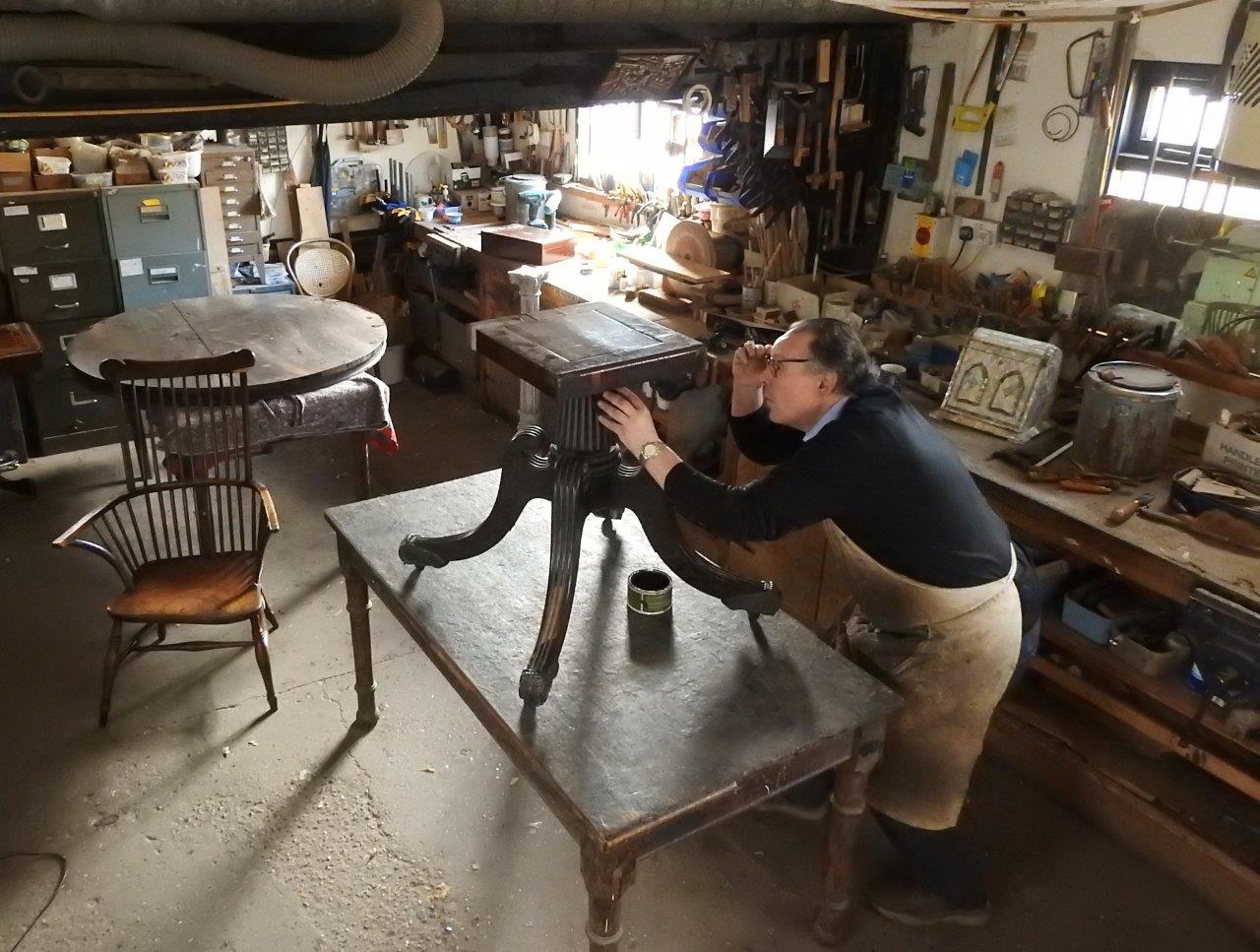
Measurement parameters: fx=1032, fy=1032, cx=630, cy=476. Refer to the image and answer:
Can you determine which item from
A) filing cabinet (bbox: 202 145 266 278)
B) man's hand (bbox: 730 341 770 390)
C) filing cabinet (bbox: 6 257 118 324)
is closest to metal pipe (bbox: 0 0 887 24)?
man's hand (bbox: 730 341 770 390)

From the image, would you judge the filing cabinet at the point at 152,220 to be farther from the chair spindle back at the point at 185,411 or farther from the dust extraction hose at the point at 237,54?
the dust extraction hose at the point at 237,54

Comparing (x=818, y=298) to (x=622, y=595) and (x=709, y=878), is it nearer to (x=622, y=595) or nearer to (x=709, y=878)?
(x=622, y=595)

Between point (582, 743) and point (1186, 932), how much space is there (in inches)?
67.5

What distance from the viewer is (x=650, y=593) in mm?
2314

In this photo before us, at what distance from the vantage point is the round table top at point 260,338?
3.79m

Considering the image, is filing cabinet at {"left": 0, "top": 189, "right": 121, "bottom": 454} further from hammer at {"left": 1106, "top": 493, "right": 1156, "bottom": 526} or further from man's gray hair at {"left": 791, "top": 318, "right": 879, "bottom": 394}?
hammer at {"left": 1106, "top": 493, "right": 1156, "bottom": 526}

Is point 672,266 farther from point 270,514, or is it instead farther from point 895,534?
point 895,534

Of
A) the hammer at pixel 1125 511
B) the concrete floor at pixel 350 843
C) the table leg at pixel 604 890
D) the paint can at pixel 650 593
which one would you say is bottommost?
the concrete floor at pixel 350 843

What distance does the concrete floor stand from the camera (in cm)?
253

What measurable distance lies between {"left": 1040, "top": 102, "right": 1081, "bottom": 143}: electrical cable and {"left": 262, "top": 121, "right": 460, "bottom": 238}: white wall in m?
3.98

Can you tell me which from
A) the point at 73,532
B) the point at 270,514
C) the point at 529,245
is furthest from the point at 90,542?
the point at 529,245

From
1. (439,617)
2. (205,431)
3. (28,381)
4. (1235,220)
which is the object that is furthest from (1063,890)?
(28,381)

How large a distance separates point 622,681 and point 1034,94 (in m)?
2.55

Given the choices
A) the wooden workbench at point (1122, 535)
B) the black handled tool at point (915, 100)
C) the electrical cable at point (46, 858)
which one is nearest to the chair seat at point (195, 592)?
the electrical cable at point (46, 858)
